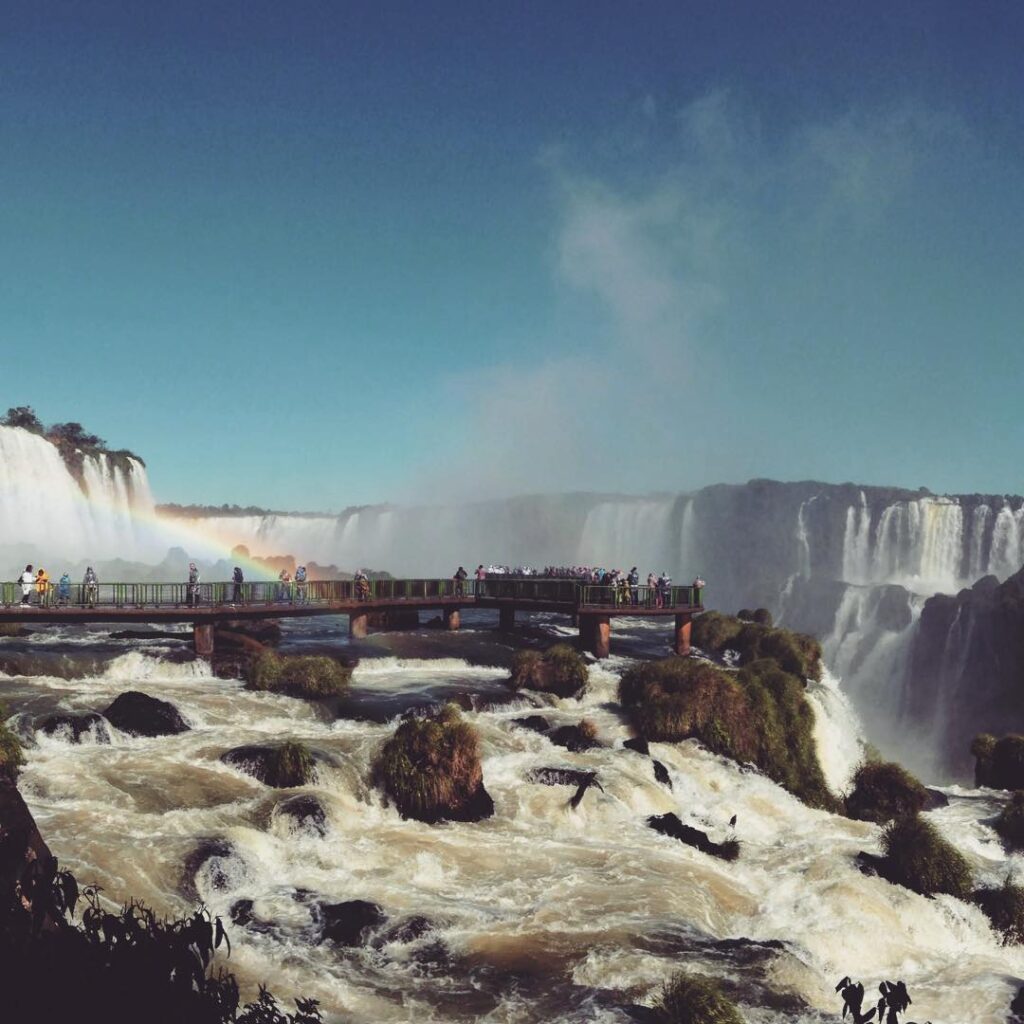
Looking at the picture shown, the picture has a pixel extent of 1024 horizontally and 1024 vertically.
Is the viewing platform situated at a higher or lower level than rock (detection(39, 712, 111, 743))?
higher

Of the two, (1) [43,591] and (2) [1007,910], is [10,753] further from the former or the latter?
(2) [1007,910]

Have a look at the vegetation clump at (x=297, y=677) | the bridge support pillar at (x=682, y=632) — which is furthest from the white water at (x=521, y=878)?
the bridge support pillar at (x=682, y=632)

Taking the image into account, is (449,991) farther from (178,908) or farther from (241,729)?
(241,729)

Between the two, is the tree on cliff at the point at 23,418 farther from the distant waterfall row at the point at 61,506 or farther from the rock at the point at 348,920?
the rock at the point at 348,920

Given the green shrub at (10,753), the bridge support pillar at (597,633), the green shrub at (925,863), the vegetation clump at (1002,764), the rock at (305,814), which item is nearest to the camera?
the rock at (305,814)

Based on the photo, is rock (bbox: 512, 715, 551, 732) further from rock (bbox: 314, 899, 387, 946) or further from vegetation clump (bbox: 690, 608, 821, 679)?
vegetation clump (bbox: 690, 608, 821, 679)

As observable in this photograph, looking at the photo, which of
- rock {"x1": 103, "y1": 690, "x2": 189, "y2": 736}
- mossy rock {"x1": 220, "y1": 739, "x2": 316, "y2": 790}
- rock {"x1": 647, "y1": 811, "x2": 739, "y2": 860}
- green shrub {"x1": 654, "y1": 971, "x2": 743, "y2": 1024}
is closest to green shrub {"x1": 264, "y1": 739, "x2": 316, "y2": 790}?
mossy rock {"x1": 220, "y1": 739, "x2": 316, "y2": 790}

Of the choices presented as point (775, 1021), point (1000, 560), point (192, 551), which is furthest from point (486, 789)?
point (192, 551)
